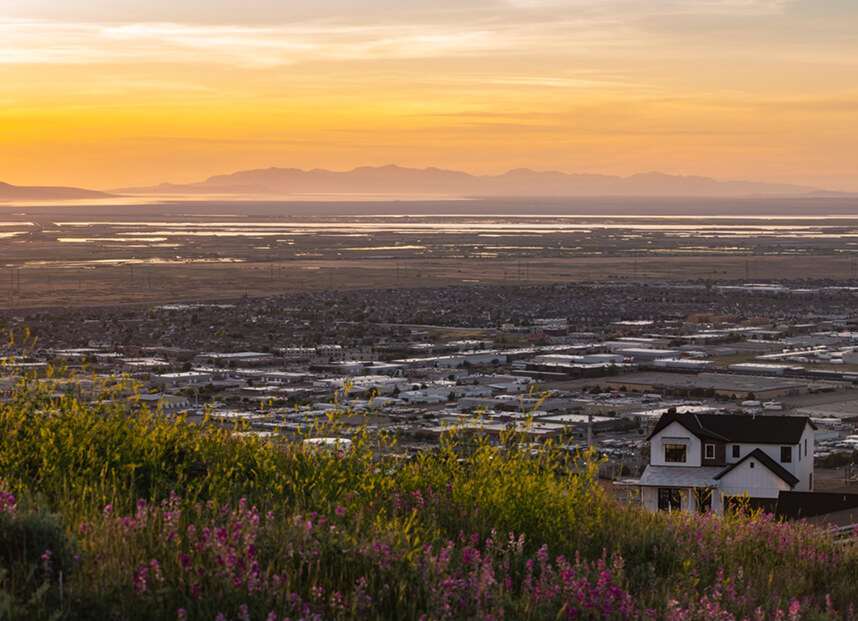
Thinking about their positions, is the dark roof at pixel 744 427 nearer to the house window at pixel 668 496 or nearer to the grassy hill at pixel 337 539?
the house window at pixel 668 496

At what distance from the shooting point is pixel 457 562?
27.7ft

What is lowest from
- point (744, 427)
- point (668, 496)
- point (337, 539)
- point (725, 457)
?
point (668, 496)

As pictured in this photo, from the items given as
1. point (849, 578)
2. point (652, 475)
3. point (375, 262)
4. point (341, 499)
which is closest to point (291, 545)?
point (341, 499)

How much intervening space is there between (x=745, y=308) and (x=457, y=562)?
4981 inches

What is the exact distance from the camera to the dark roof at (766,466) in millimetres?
22703

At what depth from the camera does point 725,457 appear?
78.4ft

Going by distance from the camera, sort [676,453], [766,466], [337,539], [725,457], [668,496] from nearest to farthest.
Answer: [337,539] → [668,496] → [766,466] → [725,457] → [676,453]

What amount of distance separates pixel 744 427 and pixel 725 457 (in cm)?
67

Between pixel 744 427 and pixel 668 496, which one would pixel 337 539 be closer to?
pixel 668 496

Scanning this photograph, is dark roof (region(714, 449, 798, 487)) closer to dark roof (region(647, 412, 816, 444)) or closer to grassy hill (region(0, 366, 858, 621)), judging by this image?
dark roof (region(647, 412, 816, 444))

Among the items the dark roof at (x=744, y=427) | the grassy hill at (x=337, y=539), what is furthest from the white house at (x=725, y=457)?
the grassy hill at (x=337, y=539)

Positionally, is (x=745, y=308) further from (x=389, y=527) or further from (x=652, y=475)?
→ (x=389, y=527)

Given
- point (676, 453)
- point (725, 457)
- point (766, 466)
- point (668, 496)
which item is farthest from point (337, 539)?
point (725, 457)

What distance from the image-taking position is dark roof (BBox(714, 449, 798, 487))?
74.5 ft
